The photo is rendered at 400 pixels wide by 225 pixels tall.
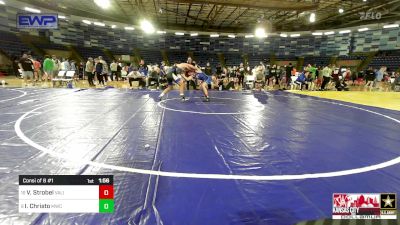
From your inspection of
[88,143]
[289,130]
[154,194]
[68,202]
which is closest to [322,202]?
[154,194]

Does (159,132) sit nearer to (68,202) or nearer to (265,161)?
(265,161)

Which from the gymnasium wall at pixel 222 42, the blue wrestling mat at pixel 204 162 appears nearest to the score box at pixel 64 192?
the blue wrestling mat at pixel 204 162

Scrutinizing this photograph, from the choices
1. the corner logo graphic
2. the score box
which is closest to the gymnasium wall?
the score box

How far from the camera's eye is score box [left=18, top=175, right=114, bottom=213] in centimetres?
173

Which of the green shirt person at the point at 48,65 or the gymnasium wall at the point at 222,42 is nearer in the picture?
the green shirt person at the point at 48,65

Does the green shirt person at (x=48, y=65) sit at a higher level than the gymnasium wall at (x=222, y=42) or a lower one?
lower

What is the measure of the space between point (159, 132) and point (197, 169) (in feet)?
5.60

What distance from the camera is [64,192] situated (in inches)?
68.5

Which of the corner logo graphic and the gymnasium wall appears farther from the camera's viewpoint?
the gymnasium wall

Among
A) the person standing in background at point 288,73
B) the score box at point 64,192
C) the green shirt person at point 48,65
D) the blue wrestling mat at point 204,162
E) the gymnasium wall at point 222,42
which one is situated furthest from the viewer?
the gymnasium wall at point 222,42

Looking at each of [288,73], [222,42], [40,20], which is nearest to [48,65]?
[40,20]

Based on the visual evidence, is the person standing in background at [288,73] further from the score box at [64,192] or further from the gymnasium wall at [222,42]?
the gymnasium wall at [222,42]

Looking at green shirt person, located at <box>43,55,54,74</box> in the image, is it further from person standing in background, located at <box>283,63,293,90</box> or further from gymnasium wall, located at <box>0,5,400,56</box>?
person standing in background, located at <box>283,63,293,90</box>

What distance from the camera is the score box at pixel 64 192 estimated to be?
68.1 inches
